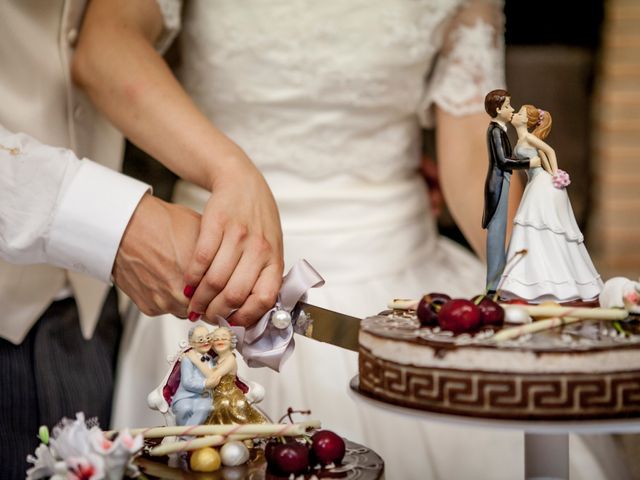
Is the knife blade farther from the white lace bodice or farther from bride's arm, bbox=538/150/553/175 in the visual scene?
the white lace bodice

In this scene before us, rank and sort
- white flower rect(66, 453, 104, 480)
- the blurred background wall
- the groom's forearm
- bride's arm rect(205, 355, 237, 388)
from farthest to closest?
the blurred background wall < the groom's forearm < bride's arm rect(205, 355, 237, 388) < white flower rect(66, 453, 104, 480)

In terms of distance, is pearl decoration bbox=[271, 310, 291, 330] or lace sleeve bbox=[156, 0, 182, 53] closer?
pearl decoration bbox=[271, 310, 291, 330]

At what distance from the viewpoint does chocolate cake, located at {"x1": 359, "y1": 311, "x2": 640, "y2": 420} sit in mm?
742

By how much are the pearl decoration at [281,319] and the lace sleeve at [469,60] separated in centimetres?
60

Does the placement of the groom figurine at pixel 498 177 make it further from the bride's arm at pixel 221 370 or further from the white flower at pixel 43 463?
the white flower at pixel 43 463

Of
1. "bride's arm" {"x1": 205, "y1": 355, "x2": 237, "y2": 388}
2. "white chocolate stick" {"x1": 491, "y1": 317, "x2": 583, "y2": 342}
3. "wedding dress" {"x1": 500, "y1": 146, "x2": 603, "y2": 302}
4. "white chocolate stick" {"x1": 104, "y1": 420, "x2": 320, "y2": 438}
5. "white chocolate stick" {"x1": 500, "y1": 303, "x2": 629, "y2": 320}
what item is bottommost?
"white chocolate stick" {"x1": 104, "y1": 420, "x2": 320, "y2": 438}

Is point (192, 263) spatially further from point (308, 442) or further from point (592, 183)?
point (592, 183)

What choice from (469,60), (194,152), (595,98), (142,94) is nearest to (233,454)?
(194,152)

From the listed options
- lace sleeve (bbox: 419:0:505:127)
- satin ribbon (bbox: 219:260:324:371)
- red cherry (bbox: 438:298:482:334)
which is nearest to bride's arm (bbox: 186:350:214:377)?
satin ribbon (bbox: 219:260:324:371)

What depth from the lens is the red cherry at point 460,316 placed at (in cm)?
78

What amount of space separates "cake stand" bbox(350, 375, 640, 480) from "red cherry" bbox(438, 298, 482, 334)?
→ 75 mm

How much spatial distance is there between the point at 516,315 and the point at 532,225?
0.36 ft

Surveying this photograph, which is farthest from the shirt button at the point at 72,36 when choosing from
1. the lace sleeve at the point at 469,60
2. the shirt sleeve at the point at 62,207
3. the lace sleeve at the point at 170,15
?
the lace sleeve at the point at 469,60

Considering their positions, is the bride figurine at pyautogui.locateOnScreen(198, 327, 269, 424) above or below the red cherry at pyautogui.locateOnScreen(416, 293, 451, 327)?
below
